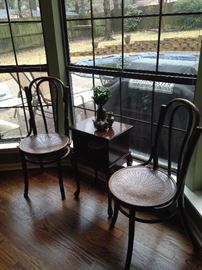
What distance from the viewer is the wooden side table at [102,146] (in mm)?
1727

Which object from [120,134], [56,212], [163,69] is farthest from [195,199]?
[56,212]

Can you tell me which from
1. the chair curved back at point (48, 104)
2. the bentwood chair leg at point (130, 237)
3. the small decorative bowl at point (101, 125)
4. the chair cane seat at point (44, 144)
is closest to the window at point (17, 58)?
the chair curved back at point (48, 104)

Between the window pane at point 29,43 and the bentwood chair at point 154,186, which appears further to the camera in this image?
the window pane at point 29,43

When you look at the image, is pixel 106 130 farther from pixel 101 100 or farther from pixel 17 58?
pixel 17 58

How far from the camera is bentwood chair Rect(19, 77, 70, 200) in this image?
6.29 feet

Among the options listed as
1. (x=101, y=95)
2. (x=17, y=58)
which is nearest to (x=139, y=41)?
(x=101, y=95)

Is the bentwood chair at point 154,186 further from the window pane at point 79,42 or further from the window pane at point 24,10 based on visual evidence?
the window pane at point 24,10

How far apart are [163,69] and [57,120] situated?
1.04 m

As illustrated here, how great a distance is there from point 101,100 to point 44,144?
1.99 feet

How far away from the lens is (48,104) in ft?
7.70

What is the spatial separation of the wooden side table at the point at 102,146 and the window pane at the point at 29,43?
0.81 meters

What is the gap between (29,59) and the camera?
7.29ft

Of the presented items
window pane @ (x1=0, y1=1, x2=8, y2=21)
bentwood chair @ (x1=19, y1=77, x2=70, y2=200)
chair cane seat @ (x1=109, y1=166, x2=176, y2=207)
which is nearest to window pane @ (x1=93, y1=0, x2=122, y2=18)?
bentwood chair @ (x1=19, y1=77, x2=70, y2=200)

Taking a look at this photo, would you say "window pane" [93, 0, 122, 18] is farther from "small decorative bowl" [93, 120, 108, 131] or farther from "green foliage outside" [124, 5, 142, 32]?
"small decorative bowl" [93, 120, 108, 131]
